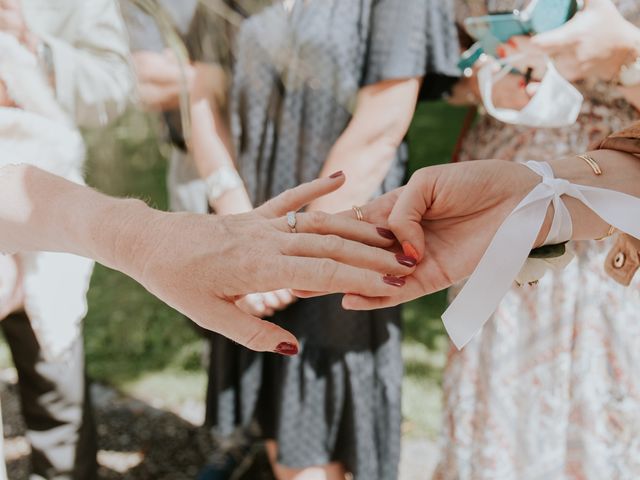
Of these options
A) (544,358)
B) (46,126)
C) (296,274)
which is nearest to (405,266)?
(296,274)

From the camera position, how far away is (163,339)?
3973 millimetres

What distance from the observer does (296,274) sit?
1177 mm

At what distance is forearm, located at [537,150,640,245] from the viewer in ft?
4.65

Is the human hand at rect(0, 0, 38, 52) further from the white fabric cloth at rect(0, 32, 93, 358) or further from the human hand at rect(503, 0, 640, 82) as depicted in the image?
the human hand at rect(503, 0, 640, 82)

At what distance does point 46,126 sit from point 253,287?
0.87m

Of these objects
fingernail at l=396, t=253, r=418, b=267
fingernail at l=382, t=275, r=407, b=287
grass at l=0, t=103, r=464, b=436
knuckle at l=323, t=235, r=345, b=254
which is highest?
knuckle at l=323, t=235, r=345, b=254

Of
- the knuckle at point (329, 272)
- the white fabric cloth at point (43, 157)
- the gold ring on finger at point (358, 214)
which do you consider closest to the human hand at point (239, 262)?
the knuckle at point (329, 272)

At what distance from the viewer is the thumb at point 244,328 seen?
1232 millimetres

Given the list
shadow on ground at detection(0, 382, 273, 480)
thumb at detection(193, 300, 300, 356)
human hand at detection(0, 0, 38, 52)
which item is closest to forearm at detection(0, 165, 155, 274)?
thumb at detection(193, 300, 300, 356)

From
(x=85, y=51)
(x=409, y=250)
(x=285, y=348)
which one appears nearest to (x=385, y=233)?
(x=409, y=250)

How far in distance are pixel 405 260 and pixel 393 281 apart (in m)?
0.06

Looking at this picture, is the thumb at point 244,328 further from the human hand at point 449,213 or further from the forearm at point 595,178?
the forearm at point 595,178

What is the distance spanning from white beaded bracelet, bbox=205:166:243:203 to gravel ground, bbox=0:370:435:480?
1.38 meters

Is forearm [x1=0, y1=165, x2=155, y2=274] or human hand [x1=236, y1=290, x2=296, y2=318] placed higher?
forearm [x1=0, y1=165, x2=155, y2=274]
